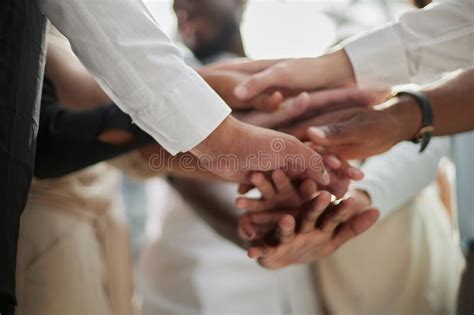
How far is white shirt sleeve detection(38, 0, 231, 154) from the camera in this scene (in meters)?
0.70

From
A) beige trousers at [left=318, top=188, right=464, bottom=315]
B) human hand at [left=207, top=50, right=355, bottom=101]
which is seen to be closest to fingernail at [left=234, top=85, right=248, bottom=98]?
human hand at [left=207, top=50, right=355, bottom=101]

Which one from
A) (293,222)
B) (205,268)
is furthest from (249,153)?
Result: (205,268)

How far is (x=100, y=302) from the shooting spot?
3.49 ft

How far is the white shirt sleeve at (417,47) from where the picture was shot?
906 mm

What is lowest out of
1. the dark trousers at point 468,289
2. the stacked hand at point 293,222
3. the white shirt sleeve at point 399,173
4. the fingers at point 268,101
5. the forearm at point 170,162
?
the dark trousers at point 468,289

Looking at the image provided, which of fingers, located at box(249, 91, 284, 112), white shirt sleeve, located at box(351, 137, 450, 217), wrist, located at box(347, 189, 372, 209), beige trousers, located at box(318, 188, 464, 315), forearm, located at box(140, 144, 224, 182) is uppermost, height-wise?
fingers, located at box(249, 91, 284, 112)

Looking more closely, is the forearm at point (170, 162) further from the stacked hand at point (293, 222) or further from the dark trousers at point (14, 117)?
the dark trousers at point (14, 117)

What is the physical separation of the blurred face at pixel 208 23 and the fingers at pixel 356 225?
944 mm

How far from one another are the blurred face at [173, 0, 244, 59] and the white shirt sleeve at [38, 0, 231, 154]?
1.00m

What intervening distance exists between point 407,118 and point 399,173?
260 mm

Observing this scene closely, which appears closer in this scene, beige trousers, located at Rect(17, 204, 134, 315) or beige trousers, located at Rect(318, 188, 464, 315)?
beige trousers, located at Rect(17, 204, 134, 315)

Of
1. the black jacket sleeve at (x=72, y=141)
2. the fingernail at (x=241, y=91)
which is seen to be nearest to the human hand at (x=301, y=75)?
the fingernail at (x=241, y=91)

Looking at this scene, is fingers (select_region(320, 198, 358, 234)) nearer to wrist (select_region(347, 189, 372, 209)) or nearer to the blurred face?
wrist (select_region(347, 189, 372, 209))

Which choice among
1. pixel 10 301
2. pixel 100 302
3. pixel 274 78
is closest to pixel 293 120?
pixel 274 78
